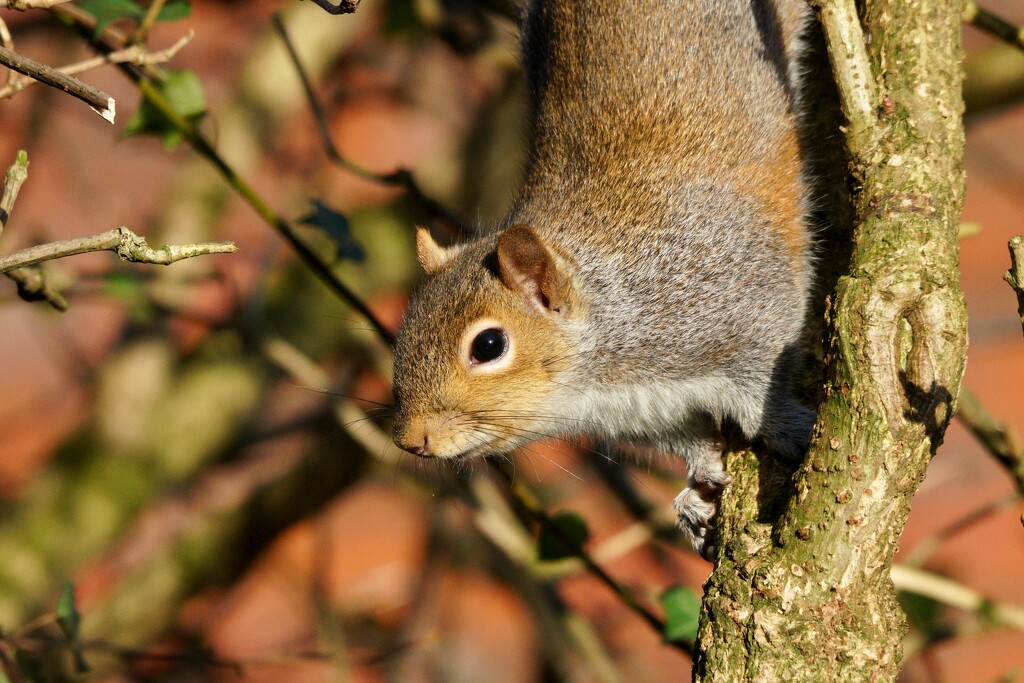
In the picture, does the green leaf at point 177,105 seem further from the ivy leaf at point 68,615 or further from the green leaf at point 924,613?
the green leaf at point 924,613

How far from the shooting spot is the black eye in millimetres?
1995

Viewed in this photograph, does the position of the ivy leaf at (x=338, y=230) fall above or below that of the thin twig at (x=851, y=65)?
below

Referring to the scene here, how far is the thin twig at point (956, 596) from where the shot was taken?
232cm

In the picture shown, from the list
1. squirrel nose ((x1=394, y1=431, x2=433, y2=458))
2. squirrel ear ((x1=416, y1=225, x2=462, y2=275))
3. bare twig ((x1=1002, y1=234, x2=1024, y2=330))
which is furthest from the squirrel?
bare twig ((x1=1002, y1=234, x2=1024, y2=330))

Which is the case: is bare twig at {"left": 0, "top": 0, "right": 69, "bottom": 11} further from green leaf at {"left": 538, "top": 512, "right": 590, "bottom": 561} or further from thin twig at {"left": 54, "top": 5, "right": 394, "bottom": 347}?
green leaf at {"left": 538, "top": 512, "right": 590, "bottom": 561}

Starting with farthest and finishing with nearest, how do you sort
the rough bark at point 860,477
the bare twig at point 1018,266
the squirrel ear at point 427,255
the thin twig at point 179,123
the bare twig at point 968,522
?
the bare twig at point 968,522 → the squirrel ear at point 427,255 → the thin twig at point 179,123 → the rough bark at point 860,477 → the bare twig at point 1018,266

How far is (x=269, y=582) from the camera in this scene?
423 cm

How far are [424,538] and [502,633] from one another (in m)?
0.49

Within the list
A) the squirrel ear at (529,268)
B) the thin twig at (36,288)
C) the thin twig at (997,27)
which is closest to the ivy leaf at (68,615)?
the thin twig at (36,288)

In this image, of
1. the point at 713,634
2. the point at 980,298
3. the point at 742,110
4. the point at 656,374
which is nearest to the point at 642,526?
the point at 656,374

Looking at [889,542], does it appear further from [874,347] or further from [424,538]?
[424,538]

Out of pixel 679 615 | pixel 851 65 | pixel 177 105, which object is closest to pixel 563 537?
pixel 679 615

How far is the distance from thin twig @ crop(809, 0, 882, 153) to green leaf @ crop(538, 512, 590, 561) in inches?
34.8

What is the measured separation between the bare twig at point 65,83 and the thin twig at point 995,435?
1.61 meters
